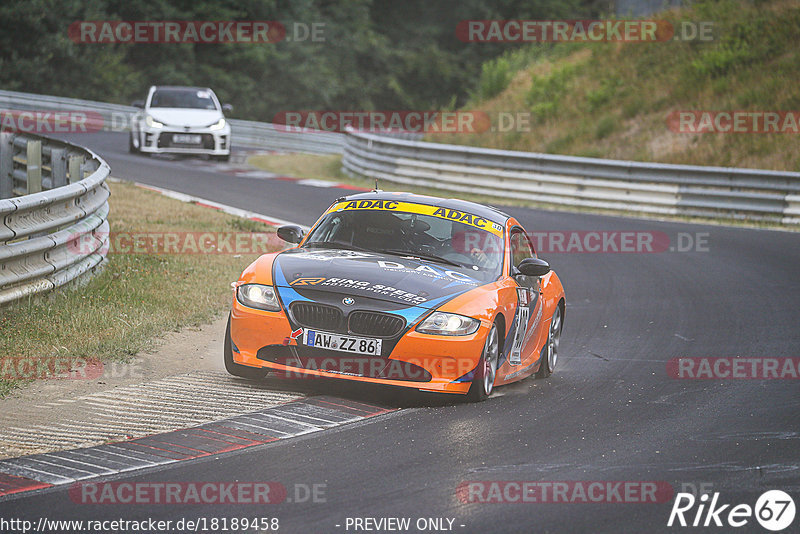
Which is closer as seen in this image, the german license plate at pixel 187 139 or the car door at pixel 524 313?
the car door at pixel 524 313

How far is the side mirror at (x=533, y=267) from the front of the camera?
28.6ft

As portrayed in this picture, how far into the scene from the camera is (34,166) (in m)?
14.8

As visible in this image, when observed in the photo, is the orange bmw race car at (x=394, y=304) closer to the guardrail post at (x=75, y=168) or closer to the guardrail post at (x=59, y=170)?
the guardrail post at (x=75, y=168)

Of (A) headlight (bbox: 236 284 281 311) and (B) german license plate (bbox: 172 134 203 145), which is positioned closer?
(A) headlight (bbox: 236 284 281 311)

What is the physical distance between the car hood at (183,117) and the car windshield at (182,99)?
0.26 meters

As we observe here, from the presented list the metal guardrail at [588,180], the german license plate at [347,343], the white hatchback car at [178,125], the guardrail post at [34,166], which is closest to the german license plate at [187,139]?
the white hatchback car at [178,125]

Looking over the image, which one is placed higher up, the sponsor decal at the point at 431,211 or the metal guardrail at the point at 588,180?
the sponsor decal at the point at 431,211

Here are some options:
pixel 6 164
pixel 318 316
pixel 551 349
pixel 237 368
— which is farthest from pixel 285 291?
pixel 6 164

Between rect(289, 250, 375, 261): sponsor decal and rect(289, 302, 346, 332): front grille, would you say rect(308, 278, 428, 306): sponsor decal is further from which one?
rect(289, 250, 375, 261): sponsor decal

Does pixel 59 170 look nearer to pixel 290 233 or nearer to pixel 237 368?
pixel 290 233

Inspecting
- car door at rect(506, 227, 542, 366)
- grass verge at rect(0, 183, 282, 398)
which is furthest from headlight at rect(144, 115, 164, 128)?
car door at rect(506, 227, 542, 366)

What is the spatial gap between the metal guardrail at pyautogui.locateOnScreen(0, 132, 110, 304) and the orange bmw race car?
227 cm

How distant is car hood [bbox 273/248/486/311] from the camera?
24.9 ft

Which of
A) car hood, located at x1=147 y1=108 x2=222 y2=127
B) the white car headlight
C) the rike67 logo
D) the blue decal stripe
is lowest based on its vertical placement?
the rike67 logo
